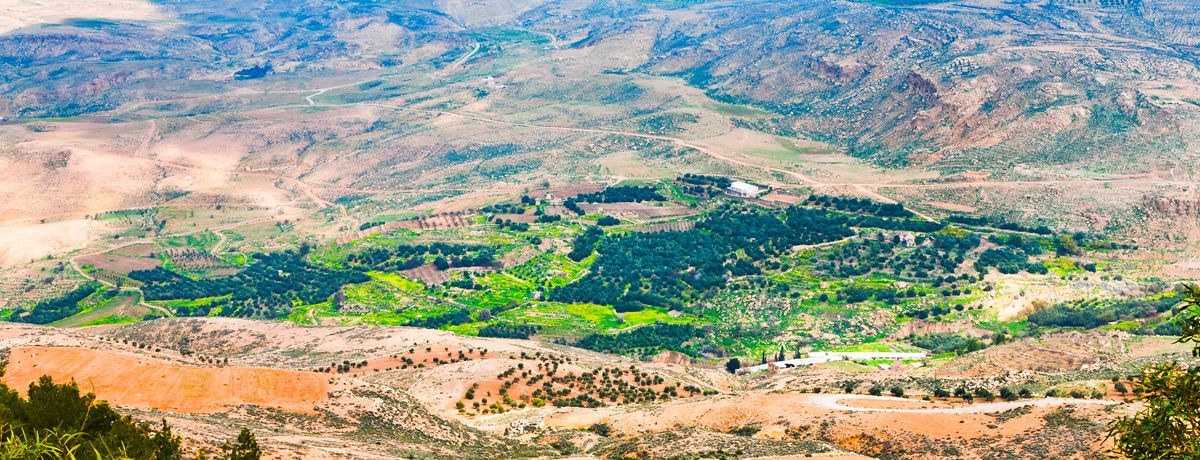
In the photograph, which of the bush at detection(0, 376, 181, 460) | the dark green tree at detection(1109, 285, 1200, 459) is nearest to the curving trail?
the dark green tree at detection(1109, 285, 1200, 459)

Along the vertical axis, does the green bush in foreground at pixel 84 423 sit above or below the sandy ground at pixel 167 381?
above

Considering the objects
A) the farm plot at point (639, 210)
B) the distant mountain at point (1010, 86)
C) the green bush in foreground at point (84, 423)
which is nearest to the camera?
the green bush in foreground at point (84, 423)

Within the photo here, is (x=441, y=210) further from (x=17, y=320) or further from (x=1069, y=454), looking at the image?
(x=1069, y=454)

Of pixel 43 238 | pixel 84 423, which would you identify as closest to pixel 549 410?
pixel 84 423

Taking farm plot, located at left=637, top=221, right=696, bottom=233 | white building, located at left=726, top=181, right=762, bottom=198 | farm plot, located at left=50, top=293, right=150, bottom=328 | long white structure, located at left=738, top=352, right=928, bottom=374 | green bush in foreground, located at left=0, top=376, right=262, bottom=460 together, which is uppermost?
green bush in foreground, located at left=0, top=376, right=262, bottom=460

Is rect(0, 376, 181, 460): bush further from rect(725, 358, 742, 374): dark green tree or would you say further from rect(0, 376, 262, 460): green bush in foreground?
rect(725, 358, 742, 374): dark green tree

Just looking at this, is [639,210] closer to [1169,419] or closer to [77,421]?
[77,421]

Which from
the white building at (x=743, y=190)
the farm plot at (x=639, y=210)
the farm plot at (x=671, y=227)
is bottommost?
the farm plot at (x=639, y=210)

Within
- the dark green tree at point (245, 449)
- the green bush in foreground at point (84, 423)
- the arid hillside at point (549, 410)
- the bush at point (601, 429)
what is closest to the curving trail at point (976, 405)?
the arid hillside at point (549, 410)

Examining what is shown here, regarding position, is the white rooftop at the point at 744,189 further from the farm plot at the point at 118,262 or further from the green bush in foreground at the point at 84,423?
the green bush in foreground at the point at 84,423

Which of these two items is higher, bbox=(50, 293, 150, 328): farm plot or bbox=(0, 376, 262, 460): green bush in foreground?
bbox=(0, 376, 262, 460): green bush in foreground
